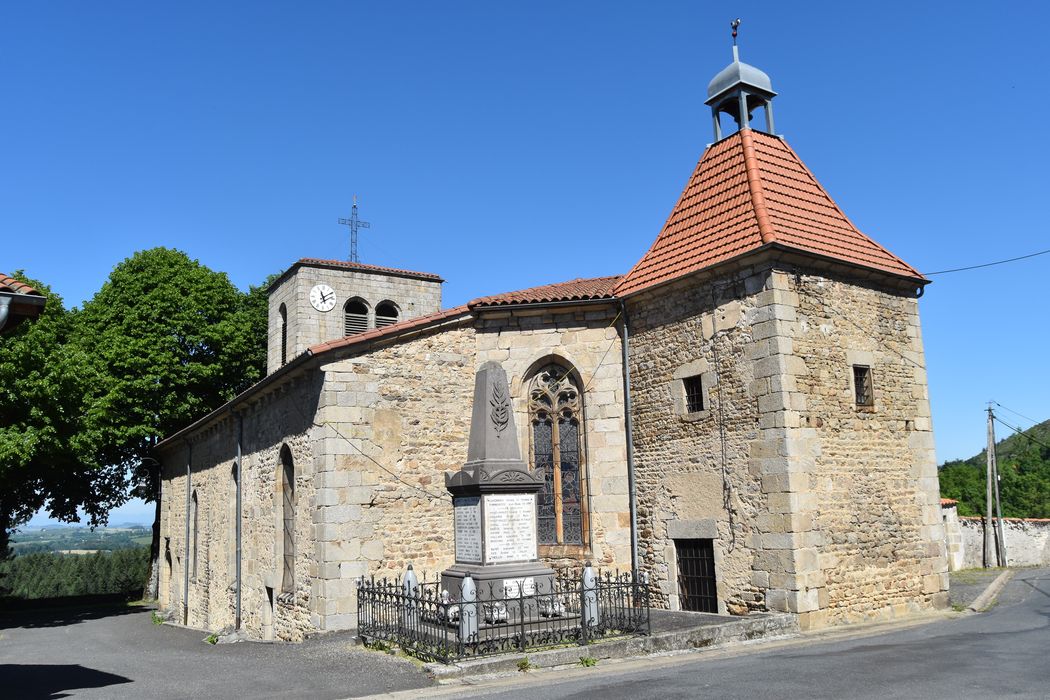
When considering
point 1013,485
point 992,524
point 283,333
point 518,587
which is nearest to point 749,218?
point 518,587

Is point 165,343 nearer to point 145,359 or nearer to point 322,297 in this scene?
point 145,359

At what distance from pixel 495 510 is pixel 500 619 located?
1393 mm

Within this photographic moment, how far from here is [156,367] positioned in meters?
26.5

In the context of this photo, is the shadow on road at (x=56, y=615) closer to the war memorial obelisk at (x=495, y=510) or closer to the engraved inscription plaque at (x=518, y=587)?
the war memorial obelisk at (x=495, y=510)

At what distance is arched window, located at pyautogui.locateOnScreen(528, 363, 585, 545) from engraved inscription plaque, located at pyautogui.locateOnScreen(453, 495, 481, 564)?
155 inches

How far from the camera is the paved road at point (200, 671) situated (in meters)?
8.31

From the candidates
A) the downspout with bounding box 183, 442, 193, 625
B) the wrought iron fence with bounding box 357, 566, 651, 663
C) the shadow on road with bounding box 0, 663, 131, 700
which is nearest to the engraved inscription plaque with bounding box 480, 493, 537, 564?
the wrought iron fence with bounding box 357, 566, 651, 663

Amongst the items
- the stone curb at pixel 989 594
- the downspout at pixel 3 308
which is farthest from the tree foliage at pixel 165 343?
the stone curb at pixel 989 594

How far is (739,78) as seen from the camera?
15.5m

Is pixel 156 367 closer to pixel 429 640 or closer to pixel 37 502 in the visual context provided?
pixel 37 502

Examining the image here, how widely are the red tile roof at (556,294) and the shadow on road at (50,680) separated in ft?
27.3

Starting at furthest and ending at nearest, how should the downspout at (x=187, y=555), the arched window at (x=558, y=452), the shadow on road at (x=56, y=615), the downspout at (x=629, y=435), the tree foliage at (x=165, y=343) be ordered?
the tree foliage at (x=165, y=343), the downspout at (x=187, y=555), the shadow on road at (x=56, y=615), the arched window at (x=558, y=452), the downspout at (x=629, y=435)

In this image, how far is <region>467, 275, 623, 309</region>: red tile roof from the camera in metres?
15.0

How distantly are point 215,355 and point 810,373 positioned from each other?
2247 cm
